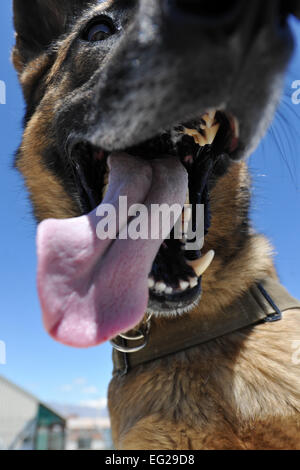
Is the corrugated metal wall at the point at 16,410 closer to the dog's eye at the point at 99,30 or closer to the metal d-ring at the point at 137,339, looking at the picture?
the metal d-ring at the point at 137,339

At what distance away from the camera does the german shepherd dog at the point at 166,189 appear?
1.27m

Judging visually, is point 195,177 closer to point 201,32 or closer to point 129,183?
point 129,183

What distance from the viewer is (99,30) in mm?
2508

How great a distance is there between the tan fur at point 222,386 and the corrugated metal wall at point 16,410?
7094 millimetres

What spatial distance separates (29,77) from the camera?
3.26 m

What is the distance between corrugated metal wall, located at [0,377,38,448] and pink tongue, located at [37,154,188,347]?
7765 mm

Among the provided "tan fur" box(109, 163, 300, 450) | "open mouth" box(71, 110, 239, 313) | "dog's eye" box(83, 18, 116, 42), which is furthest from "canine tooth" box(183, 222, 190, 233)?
"dog's eye" box(83, 18, 116, 42)

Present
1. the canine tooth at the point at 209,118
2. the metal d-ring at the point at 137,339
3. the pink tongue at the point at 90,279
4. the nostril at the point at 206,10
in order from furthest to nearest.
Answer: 1. the metal d-ring at the point at 137,339
2. the canine tooth at the point at 209,118
3. the pink tongue at the point at 90,279
4. the nostril at the point at 206,10

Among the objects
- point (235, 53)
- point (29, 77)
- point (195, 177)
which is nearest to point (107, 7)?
point (29, 77)

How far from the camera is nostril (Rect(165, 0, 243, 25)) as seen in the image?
106 centimetres

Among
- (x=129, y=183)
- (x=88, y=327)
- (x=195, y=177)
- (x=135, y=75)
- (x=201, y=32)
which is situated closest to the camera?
(x=201, y=32)

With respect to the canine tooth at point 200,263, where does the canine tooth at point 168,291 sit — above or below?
below

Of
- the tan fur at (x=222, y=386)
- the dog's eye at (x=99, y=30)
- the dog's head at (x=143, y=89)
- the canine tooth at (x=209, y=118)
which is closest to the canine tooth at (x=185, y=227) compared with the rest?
the dog's head at (x=143, y=89)

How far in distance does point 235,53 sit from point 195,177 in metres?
1.08
